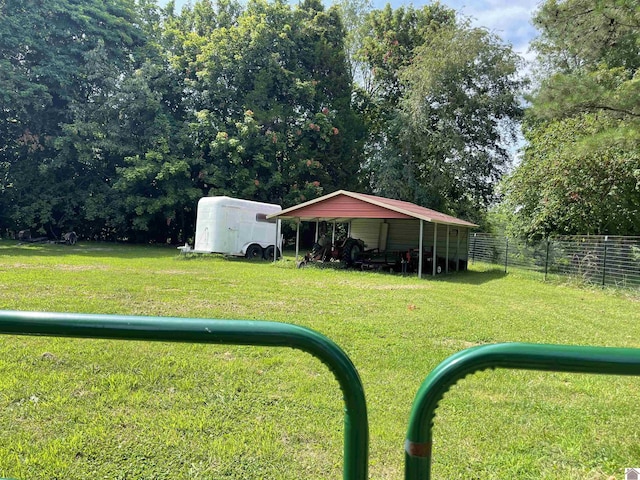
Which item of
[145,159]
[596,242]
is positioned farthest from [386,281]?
[145,159]

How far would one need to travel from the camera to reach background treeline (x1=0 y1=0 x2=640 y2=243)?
23297 mm

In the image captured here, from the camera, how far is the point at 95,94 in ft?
82.1

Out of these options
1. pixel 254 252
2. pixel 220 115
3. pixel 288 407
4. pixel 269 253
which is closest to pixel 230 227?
pixel 254 252

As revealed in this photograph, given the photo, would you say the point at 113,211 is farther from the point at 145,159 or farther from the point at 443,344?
the point at 443,344

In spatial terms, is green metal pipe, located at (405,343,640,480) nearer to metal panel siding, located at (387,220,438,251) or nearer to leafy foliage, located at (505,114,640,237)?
leafy foliage, located at (505,114,640,237)

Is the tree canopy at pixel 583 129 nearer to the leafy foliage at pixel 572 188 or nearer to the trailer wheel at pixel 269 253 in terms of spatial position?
the leafy foliage at pixel 572 188

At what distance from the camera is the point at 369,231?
2127 centimetres

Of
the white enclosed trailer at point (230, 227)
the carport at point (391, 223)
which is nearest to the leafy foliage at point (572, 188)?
the carport at point (391, 223)

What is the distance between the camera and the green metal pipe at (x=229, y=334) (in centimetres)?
113

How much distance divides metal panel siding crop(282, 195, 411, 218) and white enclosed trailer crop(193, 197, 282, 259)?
2.26 meters

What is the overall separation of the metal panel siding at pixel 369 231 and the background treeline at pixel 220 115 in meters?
5.74

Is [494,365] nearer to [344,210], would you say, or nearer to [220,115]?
[344,210]

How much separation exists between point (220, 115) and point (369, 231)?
13.1 metres

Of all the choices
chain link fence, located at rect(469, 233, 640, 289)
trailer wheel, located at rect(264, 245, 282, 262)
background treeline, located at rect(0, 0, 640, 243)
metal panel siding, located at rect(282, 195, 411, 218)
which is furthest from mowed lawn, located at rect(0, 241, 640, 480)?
background treeline, located at rect(0, 0, 640, 243)
